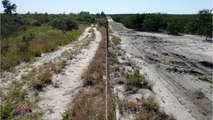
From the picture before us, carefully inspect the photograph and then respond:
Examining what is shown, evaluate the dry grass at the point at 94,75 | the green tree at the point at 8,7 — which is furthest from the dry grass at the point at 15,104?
the green tree at the point at 8,7

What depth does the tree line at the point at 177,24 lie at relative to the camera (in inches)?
1858

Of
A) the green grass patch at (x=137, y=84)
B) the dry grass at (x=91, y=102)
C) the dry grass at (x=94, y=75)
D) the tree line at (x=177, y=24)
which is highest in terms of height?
the dry grass at (x=91, y=102)

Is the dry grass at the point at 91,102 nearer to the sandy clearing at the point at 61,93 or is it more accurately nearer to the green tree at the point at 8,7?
the sandy clearing at the point at 61,93

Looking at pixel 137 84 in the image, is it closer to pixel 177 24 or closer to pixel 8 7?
pixel 177 24

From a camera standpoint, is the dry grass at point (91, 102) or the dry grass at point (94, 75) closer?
the dry grass at point (91, 102)

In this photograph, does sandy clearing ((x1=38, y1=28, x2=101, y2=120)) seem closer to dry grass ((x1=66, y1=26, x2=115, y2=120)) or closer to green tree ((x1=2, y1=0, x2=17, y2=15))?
dry grass ((x1=66, y1=26, x2=115, y2=120))

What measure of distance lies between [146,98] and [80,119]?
3619mm

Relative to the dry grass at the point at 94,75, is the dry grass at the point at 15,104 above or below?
above

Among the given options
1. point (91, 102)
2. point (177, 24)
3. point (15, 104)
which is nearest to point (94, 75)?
point (91, 102)

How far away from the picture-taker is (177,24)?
188 feet

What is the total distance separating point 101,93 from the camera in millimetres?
10516

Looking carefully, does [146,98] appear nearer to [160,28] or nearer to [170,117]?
[170,117]

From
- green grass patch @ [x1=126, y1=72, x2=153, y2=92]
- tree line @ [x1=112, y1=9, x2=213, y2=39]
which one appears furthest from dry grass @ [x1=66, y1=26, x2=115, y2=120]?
tree line @ [x1=112, y1=9, x2=213, y2=39]

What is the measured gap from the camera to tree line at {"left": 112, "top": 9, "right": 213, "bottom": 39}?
47200 mm
